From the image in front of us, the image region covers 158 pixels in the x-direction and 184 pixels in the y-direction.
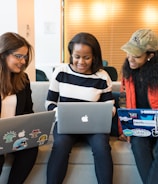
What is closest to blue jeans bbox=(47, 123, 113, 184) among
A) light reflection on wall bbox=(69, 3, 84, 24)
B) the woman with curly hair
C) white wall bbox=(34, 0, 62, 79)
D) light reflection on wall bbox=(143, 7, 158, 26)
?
the woman with curly hair

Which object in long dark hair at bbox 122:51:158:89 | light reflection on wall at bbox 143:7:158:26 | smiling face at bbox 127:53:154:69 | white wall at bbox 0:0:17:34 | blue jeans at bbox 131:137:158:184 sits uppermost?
light reflection on wall at bbox 143:7:158:26

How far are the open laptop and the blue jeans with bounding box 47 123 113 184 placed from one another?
6cm

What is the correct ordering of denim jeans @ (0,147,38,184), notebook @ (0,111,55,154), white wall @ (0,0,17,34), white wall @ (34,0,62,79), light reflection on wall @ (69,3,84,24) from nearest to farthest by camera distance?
1. notebook @ (0,111,55,154)
2. denim jeans @ (0,147,38,184)
3. white wall @ (0,0,17,34)
4. white wall @ (34,0,62,79)
5. light reflection on wall @ (69,3,84,24)

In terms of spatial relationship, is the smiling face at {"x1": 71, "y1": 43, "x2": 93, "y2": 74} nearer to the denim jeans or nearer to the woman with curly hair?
the woman with curly hair

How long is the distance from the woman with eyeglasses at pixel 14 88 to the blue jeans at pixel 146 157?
571 mm

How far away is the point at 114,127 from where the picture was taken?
1884mm

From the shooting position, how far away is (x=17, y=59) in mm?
1527

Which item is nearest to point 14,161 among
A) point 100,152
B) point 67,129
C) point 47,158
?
point 47,158

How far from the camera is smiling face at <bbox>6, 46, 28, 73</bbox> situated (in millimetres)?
1521

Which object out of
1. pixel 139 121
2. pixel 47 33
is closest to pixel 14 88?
pixel 139 121

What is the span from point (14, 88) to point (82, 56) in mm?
464

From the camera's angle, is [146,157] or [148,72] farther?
[148,72]

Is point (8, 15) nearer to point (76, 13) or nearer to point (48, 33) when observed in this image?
point (48, 33)

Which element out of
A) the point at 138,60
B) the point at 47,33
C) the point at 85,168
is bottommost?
the point at 85,168
